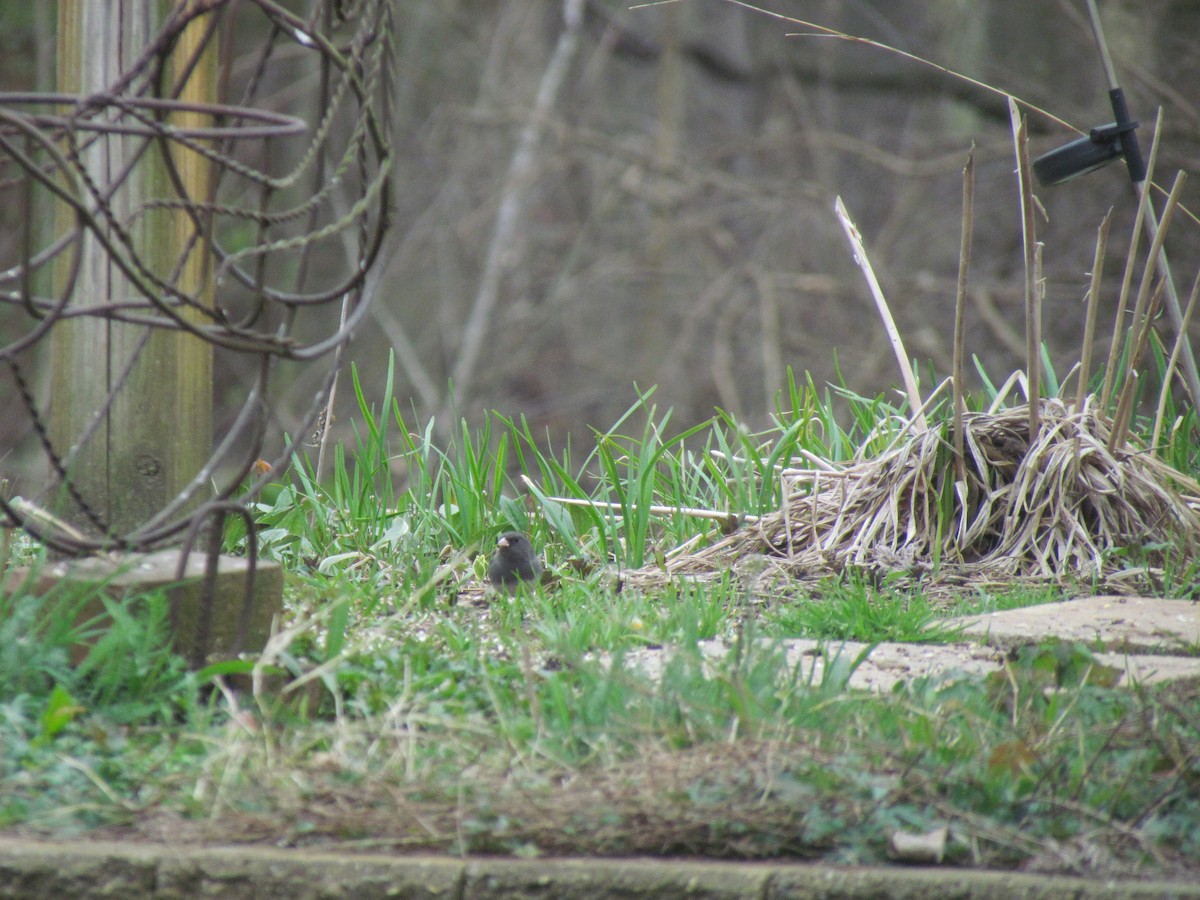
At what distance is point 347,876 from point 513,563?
1.27m

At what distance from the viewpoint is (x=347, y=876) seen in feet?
4.93

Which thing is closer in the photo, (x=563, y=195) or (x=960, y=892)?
(x=960, y=892)

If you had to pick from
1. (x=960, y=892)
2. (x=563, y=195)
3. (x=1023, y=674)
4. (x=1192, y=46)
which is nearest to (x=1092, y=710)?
(x=1023, y=674)

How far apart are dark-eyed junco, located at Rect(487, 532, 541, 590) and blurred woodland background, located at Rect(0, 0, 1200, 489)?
5.20 m

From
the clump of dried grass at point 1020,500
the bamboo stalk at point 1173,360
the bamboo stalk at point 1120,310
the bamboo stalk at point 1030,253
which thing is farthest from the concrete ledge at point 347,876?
the bamboo stalk at point 1120,310

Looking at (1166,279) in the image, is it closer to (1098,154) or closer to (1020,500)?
(1098,154)

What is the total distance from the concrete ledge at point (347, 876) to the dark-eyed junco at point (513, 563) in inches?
48.2

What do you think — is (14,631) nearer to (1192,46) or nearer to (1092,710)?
(1092,710)

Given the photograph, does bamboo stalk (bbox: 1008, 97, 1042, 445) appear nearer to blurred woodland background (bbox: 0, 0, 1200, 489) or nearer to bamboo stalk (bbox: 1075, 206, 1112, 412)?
bamboo stalk (bbox: 1075, 206, 1112, 412)

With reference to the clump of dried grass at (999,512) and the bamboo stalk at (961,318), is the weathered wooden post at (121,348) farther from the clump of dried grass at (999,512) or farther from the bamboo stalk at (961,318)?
the bamboo stalk at (961,318)

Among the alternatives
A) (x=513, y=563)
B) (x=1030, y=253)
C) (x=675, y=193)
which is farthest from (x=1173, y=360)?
(x=675, y=193)

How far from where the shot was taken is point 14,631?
184 cm

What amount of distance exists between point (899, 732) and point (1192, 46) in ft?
21.6

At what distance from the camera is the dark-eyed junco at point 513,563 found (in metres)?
2.73
